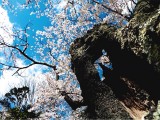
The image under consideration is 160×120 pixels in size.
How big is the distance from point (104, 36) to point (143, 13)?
58.8 inches

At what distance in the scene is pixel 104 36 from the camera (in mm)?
Answer: 8938

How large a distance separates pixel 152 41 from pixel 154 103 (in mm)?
1826

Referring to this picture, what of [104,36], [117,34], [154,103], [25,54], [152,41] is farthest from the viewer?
[25,54]

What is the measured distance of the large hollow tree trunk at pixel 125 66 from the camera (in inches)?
284

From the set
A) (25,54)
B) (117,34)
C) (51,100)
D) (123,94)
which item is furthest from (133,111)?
(51,100)

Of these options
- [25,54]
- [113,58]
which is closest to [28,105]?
[25,54]

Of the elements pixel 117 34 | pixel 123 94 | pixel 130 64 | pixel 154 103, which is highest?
pixel 117 34

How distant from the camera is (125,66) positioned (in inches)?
339

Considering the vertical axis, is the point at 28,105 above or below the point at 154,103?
above

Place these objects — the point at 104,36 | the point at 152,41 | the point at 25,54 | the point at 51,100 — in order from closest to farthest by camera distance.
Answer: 1. the point at 152,41
2. the point at 104,36
3. the point at 25,54
4. the point at 51,100

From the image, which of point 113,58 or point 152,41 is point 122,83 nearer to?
point 113,58

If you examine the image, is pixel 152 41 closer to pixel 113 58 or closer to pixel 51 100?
pixel 113 58

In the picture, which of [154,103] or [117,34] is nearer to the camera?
[154,103]

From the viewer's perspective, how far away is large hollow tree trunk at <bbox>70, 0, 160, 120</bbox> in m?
7.20
